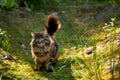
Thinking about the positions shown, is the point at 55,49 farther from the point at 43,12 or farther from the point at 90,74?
the point at 43,12

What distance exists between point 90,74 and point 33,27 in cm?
404

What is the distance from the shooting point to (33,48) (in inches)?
239

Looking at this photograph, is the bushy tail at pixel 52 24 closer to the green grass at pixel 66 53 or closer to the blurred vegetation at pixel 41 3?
the green grass at pixel 66 53

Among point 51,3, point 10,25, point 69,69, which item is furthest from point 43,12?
point 69,69

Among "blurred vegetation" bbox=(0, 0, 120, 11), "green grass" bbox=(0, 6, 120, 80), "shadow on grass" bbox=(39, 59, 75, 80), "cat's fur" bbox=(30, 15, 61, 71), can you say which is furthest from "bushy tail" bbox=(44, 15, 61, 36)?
"blurred vegetation" bbox=(0, 0, 120, 11)

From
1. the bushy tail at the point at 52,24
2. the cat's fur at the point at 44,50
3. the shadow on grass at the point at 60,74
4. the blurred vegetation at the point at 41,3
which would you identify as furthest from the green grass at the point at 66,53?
the bushy tail at the point at 52,24

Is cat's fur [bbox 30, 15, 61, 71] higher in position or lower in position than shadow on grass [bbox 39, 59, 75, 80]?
higher

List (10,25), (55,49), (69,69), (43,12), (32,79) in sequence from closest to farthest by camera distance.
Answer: (32,79), (69,69), (55,49), (10,25), (43,12)

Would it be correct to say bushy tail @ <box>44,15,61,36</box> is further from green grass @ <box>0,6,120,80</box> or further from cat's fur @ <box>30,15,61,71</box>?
green grass @ <box>0,6,120,80</box>

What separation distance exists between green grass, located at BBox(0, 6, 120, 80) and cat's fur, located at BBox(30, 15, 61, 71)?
0.12m

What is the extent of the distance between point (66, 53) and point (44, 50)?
3.88 feet

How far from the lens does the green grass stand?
510 cm

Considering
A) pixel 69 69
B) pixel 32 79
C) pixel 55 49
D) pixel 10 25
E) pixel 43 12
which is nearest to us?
pixel 32 79

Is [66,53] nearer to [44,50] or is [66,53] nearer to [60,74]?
[44,50]
